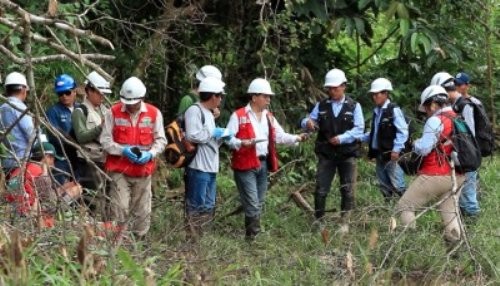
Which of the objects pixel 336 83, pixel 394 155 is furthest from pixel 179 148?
pixel 394 155

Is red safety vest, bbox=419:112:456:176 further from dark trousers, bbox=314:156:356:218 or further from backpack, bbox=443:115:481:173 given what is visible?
dark trousers, bbox=314:156:356:218

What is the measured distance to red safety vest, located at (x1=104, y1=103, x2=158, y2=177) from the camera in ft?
24.3

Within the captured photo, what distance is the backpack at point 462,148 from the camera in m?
7.39

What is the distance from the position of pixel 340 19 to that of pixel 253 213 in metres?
3.03

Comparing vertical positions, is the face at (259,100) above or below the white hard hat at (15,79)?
below

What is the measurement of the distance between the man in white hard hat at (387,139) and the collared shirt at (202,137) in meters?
1.64

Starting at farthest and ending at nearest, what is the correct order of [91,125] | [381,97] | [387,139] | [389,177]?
[389,177] → [381,97] → [387,139] → [91,125]

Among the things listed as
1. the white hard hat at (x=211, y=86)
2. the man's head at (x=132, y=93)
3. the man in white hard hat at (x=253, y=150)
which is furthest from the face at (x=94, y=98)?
the man in white hard hat at (x=253, y=150)

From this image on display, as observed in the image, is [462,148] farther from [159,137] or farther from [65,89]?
[65,89]

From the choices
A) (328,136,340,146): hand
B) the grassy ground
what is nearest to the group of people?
(328,136,340,146): hand

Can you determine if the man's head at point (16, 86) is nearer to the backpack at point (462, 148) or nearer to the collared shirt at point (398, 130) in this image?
the collared shirt at point (398, 130)

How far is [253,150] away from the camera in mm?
8023

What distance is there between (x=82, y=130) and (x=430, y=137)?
2.90 meters

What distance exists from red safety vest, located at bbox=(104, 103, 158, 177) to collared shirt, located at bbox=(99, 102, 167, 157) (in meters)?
0.03
